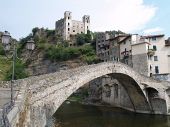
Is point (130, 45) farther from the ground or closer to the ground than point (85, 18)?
closer to the ground

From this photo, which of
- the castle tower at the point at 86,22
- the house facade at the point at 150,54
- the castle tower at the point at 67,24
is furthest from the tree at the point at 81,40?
the house facade at the point at 150,54

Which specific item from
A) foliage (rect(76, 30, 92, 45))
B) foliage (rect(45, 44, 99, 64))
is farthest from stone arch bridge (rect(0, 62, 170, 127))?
foliage (rect(76, 30, 92, 45))

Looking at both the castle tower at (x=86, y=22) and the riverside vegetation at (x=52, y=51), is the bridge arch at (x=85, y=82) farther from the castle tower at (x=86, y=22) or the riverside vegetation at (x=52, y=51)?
the castle tower at (x=86, y=22)

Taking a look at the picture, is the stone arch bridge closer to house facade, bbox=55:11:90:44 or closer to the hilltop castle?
house facade, bbox=55:11:90:44

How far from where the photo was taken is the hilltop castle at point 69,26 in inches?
2918

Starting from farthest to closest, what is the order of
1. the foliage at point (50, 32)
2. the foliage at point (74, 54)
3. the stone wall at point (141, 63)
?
the foliage at point (50, 32) < the foliage at point (74, 54) < the stone wall at point (141, 63)

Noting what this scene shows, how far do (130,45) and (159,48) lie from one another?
4547 mm

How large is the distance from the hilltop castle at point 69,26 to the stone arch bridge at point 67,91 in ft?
135

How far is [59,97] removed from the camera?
824 inches

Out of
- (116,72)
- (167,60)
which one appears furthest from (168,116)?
(167,60)

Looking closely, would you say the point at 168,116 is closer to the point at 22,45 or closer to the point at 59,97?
the point at 59,97

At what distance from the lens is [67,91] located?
22094mm

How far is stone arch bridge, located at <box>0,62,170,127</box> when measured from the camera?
14.3 metres

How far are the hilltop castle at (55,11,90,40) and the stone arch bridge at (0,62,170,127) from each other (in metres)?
41.2
